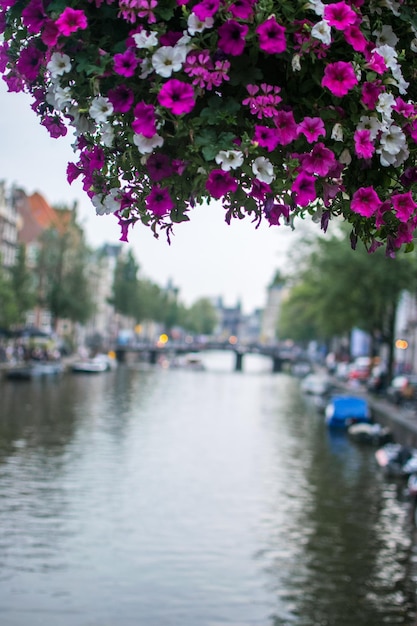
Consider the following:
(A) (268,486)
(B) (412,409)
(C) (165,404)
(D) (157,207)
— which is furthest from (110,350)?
(D) (157,207)

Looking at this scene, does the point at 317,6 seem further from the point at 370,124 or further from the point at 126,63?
the point at 126,63

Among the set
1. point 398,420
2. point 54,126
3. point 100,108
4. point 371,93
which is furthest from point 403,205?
point 398,420

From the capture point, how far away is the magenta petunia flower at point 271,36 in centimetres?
Answer: 409

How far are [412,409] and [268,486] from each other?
19.5 metres

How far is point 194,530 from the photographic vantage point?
25.2m

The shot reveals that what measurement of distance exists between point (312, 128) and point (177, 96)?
1.99 ft

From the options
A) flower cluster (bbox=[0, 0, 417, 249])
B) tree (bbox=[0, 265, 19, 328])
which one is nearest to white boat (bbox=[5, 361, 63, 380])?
tree (bbox=[0, 265, 19, 328])

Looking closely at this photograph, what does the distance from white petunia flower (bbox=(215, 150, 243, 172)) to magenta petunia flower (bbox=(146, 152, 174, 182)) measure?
372mm

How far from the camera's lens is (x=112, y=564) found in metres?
21.7

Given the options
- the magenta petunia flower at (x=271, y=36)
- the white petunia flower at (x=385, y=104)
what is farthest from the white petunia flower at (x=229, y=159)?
the white petunia flower at (x=385, y=104)

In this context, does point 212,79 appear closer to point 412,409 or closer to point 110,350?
point 412,409

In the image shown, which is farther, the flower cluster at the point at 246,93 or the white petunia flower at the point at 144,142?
the white petunia flower at the point at 144,142

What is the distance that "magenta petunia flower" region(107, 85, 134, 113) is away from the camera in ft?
14.2

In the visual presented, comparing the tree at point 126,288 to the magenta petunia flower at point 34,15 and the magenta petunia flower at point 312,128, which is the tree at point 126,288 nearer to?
the magenta petunia flower at point 34,15
